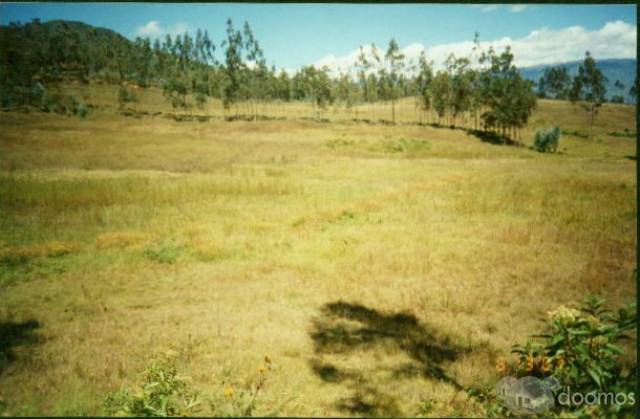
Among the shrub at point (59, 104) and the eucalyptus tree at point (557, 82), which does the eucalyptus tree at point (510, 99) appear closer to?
the shrub at point (59, 104)

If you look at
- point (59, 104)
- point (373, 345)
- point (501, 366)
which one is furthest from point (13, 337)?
point (59, 104)

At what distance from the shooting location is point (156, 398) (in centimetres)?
538

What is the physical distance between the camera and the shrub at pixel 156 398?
198 inches

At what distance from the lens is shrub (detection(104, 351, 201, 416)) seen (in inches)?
198

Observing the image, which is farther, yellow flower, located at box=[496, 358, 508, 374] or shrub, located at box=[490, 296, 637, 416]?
yellow flower, located at box=[496, 358, 508, 374]

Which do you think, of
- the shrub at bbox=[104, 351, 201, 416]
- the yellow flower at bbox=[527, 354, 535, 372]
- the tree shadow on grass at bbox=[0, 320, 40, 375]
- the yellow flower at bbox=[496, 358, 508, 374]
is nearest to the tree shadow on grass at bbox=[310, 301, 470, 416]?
the yellow flower at bbox=[496, 358, 508, 374]

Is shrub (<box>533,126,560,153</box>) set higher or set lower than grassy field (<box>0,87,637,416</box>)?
higher

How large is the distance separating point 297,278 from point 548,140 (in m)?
55.6

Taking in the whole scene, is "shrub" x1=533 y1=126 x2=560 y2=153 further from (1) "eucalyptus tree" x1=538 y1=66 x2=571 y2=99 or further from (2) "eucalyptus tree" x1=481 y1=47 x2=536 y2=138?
(1) "eucalyptus tree" x1=538 y1=66 x2=571 y2=99

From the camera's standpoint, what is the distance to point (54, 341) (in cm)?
730

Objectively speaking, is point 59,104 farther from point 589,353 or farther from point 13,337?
point 589,353

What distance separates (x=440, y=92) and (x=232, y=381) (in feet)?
266

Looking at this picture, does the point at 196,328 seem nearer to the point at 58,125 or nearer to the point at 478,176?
the point at 478,176

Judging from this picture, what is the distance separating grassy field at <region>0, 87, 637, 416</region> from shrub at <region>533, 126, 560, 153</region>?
33476 millimetres
